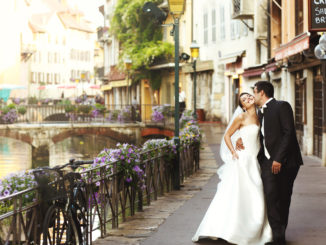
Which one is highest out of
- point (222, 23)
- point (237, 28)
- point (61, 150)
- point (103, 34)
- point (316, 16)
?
point (103, 34)

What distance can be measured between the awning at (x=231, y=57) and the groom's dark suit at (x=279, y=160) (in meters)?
26.7

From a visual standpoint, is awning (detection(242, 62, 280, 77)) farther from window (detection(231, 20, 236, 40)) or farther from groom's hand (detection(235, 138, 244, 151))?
groom's hand (detection(235, 138, 244, 151))

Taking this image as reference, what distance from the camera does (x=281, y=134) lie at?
7305 mm

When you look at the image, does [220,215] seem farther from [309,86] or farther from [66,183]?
[309,86]

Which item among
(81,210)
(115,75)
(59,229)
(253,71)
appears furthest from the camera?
(115,75)

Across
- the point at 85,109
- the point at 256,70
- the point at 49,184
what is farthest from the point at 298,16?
the point at 85,109

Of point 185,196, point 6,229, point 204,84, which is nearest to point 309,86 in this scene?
point 185,196

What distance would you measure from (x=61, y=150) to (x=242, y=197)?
34.6m

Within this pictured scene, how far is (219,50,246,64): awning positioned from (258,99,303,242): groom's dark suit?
26.7m

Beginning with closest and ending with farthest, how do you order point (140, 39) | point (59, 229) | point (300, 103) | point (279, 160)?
point (59, 229) → point (279, 160) → point (300, 103) → point (140, 39)

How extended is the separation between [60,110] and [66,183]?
1279 inches

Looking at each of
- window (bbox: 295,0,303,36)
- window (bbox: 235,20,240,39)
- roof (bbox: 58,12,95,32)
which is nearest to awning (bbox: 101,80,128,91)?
window (bbox: 235,20,240,39)

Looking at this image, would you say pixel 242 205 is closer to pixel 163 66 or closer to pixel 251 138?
pixel 251 138

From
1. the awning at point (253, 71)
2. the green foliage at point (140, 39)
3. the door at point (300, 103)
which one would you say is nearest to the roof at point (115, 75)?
the green foliage at point (140, 39)
